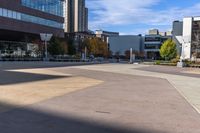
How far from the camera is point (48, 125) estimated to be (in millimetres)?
7656

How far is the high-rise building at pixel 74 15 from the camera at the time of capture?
16900 cm

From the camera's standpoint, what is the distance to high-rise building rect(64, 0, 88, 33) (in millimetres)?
169000

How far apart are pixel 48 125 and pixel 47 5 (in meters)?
80.9

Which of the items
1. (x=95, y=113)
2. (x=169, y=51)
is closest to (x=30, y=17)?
(x=169, y=51)

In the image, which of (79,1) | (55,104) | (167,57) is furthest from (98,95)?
(79,1)

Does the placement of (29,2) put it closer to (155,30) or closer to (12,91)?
(12,91)

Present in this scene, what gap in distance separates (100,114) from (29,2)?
7311cm

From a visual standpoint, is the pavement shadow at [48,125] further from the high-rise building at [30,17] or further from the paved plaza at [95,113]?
the high-rise building at [30,17]

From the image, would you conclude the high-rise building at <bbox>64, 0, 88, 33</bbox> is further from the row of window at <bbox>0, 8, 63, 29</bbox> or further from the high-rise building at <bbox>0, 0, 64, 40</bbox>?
the row of window at <bbox>0, 8, 63, 29</bbox>

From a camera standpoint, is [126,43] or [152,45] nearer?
[152,45]

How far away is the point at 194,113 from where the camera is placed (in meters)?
9.77

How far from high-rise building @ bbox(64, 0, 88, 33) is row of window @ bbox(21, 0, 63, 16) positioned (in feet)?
248

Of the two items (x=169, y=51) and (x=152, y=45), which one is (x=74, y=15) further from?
(x=169, y=51)

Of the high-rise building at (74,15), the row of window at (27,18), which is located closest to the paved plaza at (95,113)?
the row of window at (27,18)
